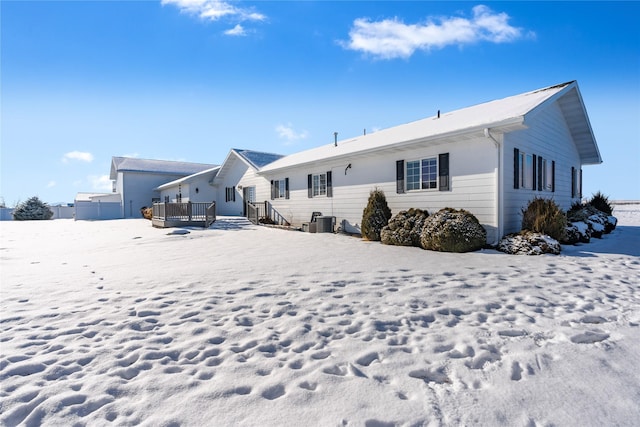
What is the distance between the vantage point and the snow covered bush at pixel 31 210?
1066 inches

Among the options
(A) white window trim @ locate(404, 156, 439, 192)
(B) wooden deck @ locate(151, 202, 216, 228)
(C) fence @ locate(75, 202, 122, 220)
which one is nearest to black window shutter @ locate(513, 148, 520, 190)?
(A) white window trim @ locate(404, 156, 439, 192)

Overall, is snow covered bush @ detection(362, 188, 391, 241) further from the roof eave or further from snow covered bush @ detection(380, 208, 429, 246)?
the roof eave

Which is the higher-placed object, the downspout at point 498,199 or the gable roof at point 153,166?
the gable roof at point 153,166

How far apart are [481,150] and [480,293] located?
571 cm

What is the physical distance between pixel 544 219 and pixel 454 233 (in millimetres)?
2650

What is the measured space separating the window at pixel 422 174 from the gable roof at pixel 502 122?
0.88m

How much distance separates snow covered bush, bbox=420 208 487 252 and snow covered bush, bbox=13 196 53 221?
33.1 metres

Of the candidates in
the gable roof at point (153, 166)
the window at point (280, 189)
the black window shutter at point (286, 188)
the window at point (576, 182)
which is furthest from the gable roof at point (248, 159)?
the window at point (576, 182)

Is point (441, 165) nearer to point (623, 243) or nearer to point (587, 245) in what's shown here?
point (587, 245)

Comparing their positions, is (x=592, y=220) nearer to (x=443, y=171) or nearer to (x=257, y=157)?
(x=443, y=171)

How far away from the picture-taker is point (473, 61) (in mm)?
11836

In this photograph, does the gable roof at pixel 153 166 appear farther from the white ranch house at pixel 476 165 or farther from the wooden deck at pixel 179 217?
the white ranch house at pixel 476 165

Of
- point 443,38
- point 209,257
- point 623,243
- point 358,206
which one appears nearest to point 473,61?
point 443,38

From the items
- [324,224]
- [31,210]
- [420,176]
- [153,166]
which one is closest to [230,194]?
[324,224]
